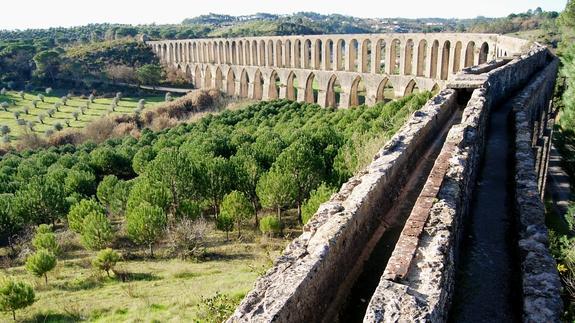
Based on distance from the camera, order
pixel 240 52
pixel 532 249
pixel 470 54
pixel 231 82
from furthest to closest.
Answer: pixel 231 82 < pixel 240 52 < pixel 470 54 < pixel 532 249

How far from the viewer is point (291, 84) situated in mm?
50344

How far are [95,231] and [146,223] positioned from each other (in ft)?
6.59

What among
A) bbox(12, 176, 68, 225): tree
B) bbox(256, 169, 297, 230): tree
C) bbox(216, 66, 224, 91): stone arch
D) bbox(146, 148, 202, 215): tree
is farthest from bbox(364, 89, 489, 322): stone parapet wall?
bbox(216, 66, 224, 91): stone arch

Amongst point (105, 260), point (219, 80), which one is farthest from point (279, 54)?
point (105, 260)

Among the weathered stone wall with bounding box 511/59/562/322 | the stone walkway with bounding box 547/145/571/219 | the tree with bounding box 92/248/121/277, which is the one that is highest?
the weathered stone wall with bounding box 511/59/562/322

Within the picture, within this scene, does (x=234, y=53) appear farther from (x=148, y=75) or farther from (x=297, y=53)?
(x=297, y=53)

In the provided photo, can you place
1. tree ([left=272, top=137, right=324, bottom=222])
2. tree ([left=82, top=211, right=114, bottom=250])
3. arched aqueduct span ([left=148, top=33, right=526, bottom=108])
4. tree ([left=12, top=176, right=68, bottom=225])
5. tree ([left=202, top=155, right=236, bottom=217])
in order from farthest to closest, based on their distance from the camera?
1. arched aqueduct span ([left=148, top=33, right=526, bottom=108])
2. tree ([left=202, top=155, right=236, bottom=217])
3. tree ([left=12, top=176, right=68, bottom=225])
4. tree ([left=272, top=137, right=324, bottom=222])
5. tree ([left=82, top=211, right=114, bottom=250])

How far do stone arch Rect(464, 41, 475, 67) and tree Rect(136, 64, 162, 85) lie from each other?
45170mm

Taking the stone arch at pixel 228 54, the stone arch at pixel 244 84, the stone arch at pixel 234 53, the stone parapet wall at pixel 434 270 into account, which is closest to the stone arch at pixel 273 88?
the stone arch at pixel 244 84

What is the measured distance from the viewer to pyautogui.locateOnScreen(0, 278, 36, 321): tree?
41.2 feet

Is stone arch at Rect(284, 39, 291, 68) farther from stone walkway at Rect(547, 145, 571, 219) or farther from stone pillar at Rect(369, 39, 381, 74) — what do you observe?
stone walkway at Rect(547, 145, 571, 219)

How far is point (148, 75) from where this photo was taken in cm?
6475

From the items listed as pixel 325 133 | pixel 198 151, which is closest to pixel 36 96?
pixel 198 151

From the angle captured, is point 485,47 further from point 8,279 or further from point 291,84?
point 8,279
